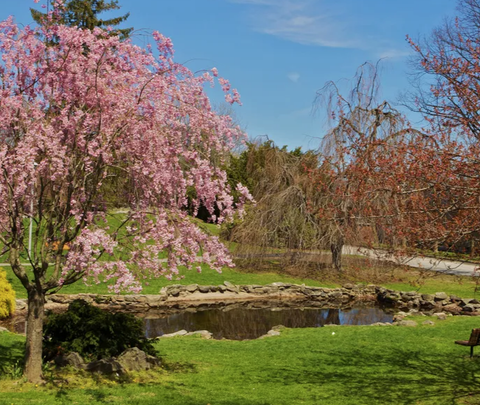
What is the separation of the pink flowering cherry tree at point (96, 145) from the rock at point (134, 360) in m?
1.36

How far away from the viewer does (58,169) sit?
7141 millimetres

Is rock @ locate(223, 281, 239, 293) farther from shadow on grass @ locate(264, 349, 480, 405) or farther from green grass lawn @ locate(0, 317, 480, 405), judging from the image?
shadow on grass @ locate(264, 349, 480, 405)

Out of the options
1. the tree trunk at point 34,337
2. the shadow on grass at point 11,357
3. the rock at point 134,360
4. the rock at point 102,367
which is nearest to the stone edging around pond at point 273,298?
the shadow on grass at point 11,357

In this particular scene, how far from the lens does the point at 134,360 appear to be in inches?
347

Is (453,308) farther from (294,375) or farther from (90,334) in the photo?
(90,334)

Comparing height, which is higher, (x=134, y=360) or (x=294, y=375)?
(x=134, y=360)

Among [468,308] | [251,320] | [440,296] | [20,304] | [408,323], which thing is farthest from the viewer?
[440,296]

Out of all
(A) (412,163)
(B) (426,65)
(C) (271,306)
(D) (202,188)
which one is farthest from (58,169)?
(C) (271,306)

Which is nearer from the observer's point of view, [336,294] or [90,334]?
[90,334]

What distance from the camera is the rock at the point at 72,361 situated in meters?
8.45

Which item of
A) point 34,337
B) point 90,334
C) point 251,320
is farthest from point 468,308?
point 34,337

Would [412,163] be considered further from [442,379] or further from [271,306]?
[271,306]

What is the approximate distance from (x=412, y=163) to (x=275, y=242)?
636 inches

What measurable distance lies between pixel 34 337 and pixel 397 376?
5758 millimetres
